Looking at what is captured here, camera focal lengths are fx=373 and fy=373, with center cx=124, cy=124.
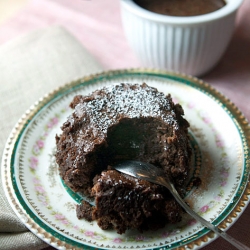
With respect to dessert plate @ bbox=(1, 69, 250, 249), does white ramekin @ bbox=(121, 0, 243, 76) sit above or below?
above

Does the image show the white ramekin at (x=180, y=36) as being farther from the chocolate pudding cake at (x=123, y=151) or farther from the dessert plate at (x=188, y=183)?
the chocolate pudding cake at (x=123, y=151)

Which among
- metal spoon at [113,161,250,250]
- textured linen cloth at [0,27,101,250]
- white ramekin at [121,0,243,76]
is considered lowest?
textured linen cloth at [0,27,101,250]

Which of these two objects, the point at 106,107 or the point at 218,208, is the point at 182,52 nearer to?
the point at 106,107

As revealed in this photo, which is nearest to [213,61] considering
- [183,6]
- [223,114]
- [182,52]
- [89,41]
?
[182,52]

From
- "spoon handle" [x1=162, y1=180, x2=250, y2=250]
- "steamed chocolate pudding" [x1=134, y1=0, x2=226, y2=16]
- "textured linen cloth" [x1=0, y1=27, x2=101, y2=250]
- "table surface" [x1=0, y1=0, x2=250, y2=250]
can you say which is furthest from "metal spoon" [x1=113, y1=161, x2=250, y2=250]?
"steamed chocolate pudding" [x1=134, y1=0, x2=226, y2=16]

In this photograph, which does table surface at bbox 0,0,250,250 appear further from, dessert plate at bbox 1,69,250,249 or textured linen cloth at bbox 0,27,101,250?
dessert plate at bbox 1,69,250,249

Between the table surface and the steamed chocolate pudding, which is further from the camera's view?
the table surface

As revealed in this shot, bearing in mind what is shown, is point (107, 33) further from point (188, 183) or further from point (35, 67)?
point (188, 183)

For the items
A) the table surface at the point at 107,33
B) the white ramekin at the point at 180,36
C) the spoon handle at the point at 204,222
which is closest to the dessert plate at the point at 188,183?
the spoon handle at the point at 204,222
